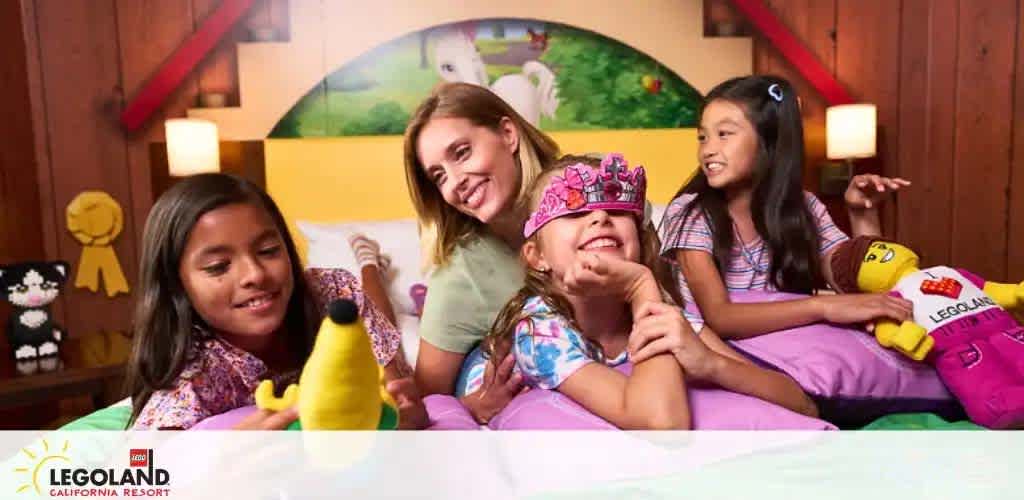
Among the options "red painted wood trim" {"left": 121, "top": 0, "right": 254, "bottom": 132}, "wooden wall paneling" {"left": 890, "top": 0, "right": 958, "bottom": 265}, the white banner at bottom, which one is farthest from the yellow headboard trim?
the white banner at bottom

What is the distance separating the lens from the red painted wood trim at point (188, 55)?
Answer: 1974 mm

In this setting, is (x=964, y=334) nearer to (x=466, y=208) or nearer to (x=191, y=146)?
(x=466, y=208)

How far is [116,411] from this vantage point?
3.22ft

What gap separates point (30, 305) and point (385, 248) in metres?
0.75

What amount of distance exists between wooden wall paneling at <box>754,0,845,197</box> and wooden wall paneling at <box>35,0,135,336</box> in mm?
1718

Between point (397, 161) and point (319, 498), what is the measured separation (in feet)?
4.35

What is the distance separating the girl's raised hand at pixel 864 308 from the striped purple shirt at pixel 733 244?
0.61 ft

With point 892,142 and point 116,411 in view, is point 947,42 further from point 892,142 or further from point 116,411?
point 116,411

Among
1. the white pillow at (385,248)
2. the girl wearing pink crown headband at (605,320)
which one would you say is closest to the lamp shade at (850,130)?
the white pillow at (385,248)

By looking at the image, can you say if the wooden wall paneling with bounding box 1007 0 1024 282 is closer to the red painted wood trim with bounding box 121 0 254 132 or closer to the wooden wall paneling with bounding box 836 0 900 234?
the wooden wall paneling with bounding box 836 0 900 234

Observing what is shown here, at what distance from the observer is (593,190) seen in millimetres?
876

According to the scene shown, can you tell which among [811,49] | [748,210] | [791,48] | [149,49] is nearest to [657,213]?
[748,210]

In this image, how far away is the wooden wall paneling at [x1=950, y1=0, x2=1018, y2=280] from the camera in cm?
216

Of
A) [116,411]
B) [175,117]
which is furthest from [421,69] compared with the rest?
[116,411]
